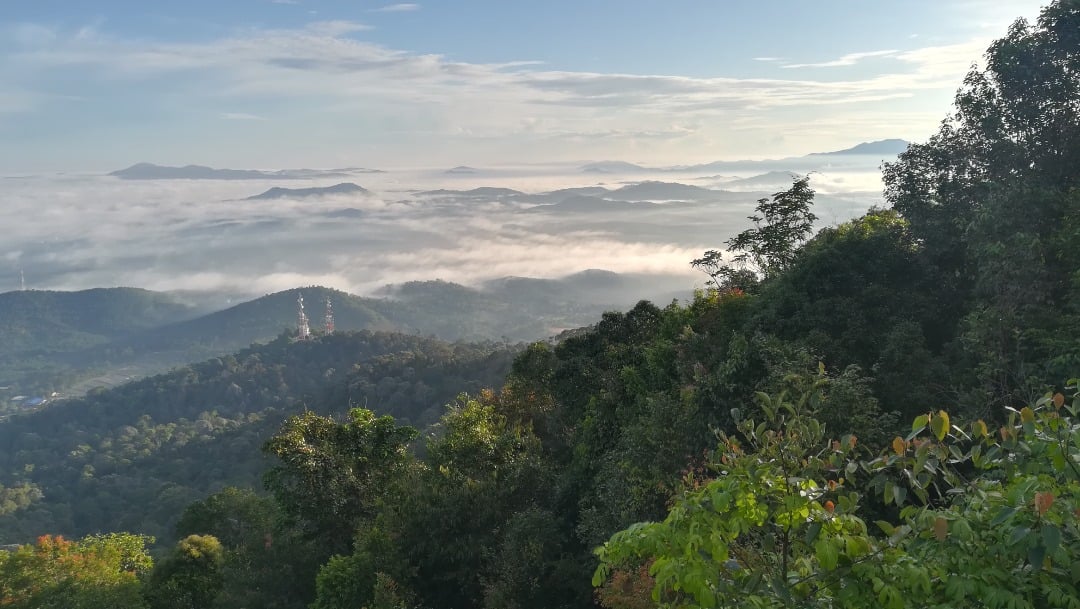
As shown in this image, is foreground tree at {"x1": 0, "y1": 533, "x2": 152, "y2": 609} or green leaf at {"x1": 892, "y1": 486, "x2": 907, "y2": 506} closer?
green leaf at {"x1": 892, "y1": 486, "x2": 907, "y2": 506}

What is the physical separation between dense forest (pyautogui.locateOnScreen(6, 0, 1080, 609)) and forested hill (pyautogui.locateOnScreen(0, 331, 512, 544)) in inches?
865

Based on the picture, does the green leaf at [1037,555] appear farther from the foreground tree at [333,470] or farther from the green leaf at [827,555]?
the foreground tree at [333,470]

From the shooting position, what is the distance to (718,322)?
2000 centimetres

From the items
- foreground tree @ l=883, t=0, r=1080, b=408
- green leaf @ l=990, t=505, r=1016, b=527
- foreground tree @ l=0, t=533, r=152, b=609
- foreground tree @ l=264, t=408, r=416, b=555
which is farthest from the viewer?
foreground tree @ l=264, t=408, r=416, b=555

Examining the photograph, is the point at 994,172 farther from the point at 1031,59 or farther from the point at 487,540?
the point at 487,540

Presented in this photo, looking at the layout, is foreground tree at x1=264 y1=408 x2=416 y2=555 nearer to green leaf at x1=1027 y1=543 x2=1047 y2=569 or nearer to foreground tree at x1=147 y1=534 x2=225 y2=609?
foreground tree at x1=147 y1=534 x2=225 y2=609

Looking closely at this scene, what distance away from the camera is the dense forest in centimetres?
333

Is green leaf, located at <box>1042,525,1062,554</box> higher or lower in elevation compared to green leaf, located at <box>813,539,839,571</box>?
higher

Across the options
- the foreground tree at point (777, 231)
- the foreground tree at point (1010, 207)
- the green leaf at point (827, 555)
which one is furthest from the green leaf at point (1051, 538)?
the foreground tree at point (777, 231)

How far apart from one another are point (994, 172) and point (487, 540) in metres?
14.4

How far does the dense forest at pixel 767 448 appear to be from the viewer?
131 inches

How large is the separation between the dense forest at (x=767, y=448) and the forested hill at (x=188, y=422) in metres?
22.0

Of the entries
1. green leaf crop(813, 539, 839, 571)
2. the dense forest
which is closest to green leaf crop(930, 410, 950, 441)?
the dense forest

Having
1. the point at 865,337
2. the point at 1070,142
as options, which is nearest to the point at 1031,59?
the point at 1070,142
